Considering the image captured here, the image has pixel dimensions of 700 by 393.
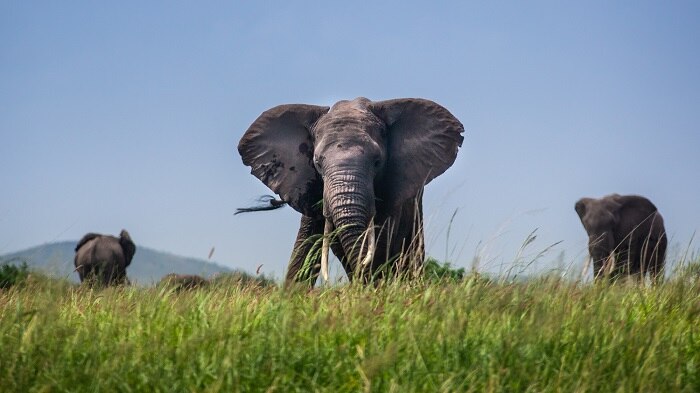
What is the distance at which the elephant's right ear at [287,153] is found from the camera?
45.0ft

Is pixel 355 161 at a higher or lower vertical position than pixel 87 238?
higher

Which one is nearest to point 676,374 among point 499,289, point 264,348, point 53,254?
point 499,289

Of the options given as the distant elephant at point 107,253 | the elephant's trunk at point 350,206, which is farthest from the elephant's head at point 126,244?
the elephant's trunk at point 350,206

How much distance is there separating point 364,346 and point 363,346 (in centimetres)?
3

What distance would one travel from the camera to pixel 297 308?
24.8 ft

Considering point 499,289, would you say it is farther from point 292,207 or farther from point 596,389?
point 292,207

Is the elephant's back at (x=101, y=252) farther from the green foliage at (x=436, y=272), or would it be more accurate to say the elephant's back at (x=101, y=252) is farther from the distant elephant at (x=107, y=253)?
the green foliage at (x=436, y=272)

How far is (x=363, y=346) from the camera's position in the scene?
21.5 ft

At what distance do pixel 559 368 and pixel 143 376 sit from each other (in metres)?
2.27

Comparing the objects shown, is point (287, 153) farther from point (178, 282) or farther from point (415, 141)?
point (178, 282)

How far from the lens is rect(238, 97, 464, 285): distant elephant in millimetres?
12555

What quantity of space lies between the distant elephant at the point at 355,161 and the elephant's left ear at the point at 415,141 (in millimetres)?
12

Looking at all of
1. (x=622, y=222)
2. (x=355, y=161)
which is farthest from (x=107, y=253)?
(x=355, y=161)

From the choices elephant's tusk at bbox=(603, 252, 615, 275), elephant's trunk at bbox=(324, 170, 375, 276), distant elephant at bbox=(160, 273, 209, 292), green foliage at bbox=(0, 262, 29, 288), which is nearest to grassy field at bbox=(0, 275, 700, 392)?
distant elephant at bbox=(160, 273, 209, 292)
